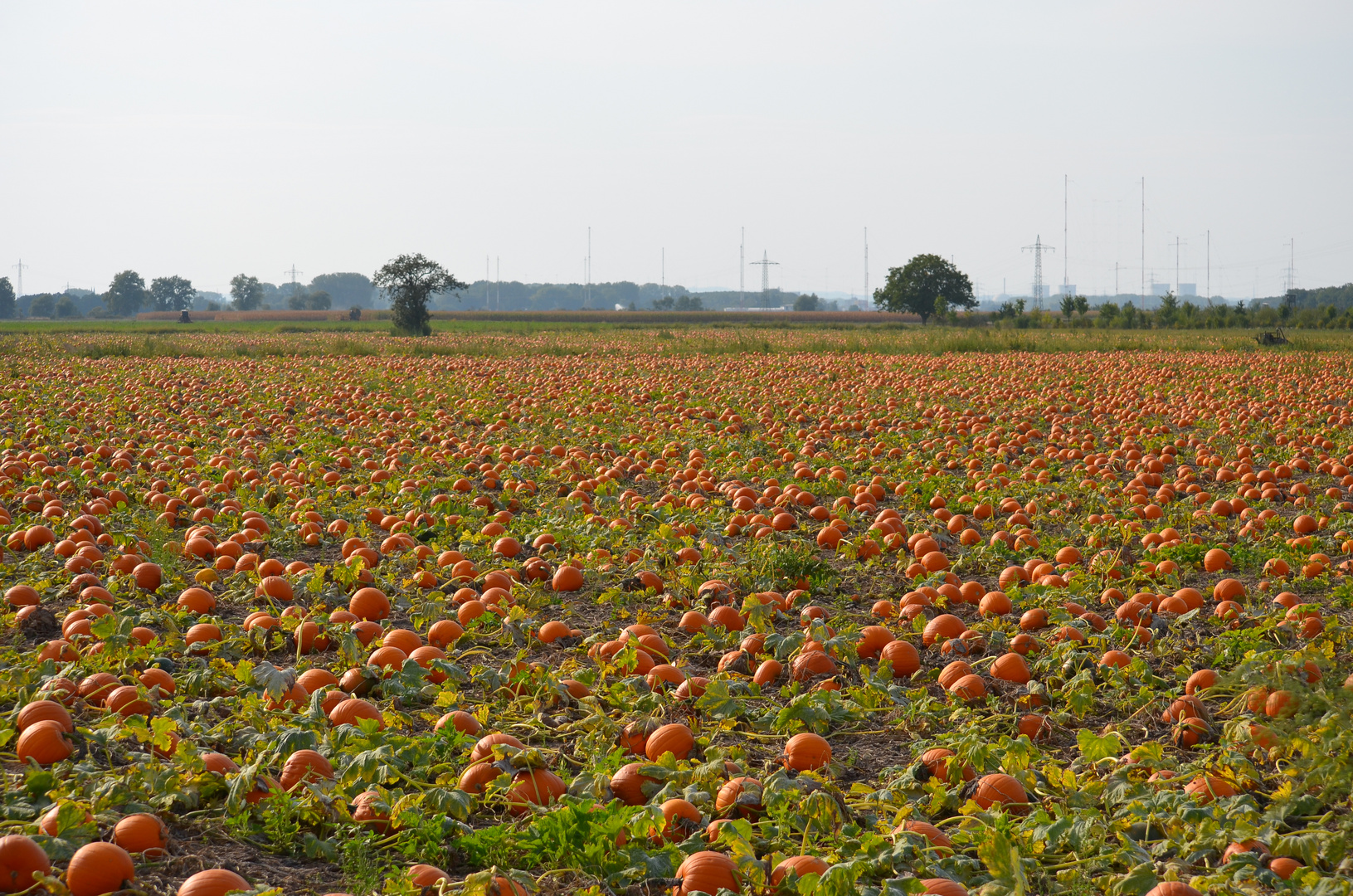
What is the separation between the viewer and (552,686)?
372 centimetres

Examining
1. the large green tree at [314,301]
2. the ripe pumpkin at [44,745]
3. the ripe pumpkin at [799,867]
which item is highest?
the large green tree at [314,301]

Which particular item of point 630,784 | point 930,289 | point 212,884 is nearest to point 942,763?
point 630,784

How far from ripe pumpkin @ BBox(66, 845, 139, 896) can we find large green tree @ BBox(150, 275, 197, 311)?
159m

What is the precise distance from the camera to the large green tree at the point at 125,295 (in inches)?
5443

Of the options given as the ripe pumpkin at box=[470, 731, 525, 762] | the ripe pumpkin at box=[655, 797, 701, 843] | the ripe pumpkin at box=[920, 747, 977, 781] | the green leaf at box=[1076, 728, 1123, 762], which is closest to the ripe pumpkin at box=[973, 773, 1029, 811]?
the ripe pumpkin at box=[920, 747, 977, 781]

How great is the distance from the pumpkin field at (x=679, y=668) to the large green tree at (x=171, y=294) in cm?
15139

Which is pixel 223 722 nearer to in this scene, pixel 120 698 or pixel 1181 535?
pixel 120 698

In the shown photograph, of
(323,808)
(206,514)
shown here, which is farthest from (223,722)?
(206,514)

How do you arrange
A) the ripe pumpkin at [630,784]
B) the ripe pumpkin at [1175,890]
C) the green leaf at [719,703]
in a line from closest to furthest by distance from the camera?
the ripe pumpkin at [1175,890]
the ripe pumpkin at [630,784]
the green leaf at [719,703]

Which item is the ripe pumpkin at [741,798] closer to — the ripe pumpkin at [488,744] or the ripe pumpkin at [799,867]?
the ripe pumpkin at [799,867]

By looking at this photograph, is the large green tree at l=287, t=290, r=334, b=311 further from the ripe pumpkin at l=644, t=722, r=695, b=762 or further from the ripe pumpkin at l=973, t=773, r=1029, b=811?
the ripe pumpkin at l=973, t=773, r=1029, b=811

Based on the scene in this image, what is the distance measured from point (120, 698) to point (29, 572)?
288cm

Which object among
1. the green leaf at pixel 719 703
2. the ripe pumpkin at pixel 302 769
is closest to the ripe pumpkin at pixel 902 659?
the green leaf at pixel 719 703

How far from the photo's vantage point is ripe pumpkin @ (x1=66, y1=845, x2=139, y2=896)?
7.84ft
